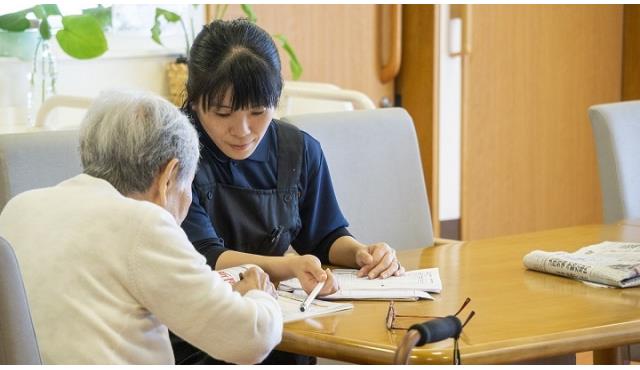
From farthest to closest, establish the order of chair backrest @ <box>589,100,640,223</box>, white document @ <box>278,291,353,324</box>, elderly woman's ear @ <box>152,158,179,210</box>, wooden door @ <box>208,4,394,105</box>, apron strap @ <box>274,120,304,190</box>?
1. wooden door @ <box>208,4,394,105</box>
2. chair backrest @ <box>589,100,640,223</box>
3. apron strap @ <box>274,120,304,190</box>
4. white document @ <box>278,291,353,324</box>
5. elderly woman's ear @ <box>152,158,179,210</box>

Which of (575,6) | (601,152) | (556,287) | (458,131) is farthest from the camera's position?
(575,6)

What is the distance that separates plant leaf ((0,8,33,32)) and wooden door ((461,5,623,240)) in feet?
7.58

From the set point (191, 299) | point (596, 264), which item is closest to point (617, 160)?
point (596, 264)

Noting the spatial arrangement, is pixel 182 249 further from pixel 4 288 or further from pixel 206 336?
pixel 4 288

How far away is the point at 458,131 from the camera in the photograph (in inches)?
195

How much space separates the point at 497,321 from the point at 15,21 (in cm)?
188

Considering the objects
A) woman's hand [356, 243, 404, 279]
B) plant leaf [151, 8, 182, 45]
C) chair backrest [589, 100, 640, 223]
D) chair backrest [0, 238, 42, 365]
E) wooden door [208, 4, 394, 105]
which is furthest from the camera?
wooden door [208, 4, 394, 105]

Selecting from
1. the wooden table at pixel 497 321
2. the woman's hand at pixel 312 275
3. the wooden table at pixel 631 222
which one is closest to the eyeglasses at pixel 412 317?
the wooden table at pixel 497 321

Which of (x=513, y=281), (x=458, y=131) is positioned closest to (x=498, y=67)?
(x=458, y=131)

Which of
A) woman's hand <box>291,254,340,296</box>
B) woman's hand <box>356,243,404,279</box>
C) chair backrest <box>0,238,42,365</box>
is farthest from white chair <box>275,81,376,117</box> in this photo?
chair backrest <box>0,238,42,365</box>

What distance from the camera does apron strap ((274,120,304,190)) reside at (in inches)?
92.6

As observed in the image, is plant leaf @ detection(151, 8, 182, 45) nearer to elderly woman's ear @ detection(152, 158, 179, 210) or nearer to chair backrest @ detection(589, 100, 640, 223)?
chair backrest @ detection(589, 100, 640, 223)

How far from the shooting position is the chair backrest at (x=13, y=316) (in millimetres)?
1389

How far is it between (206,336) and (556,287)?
0.72 metres
